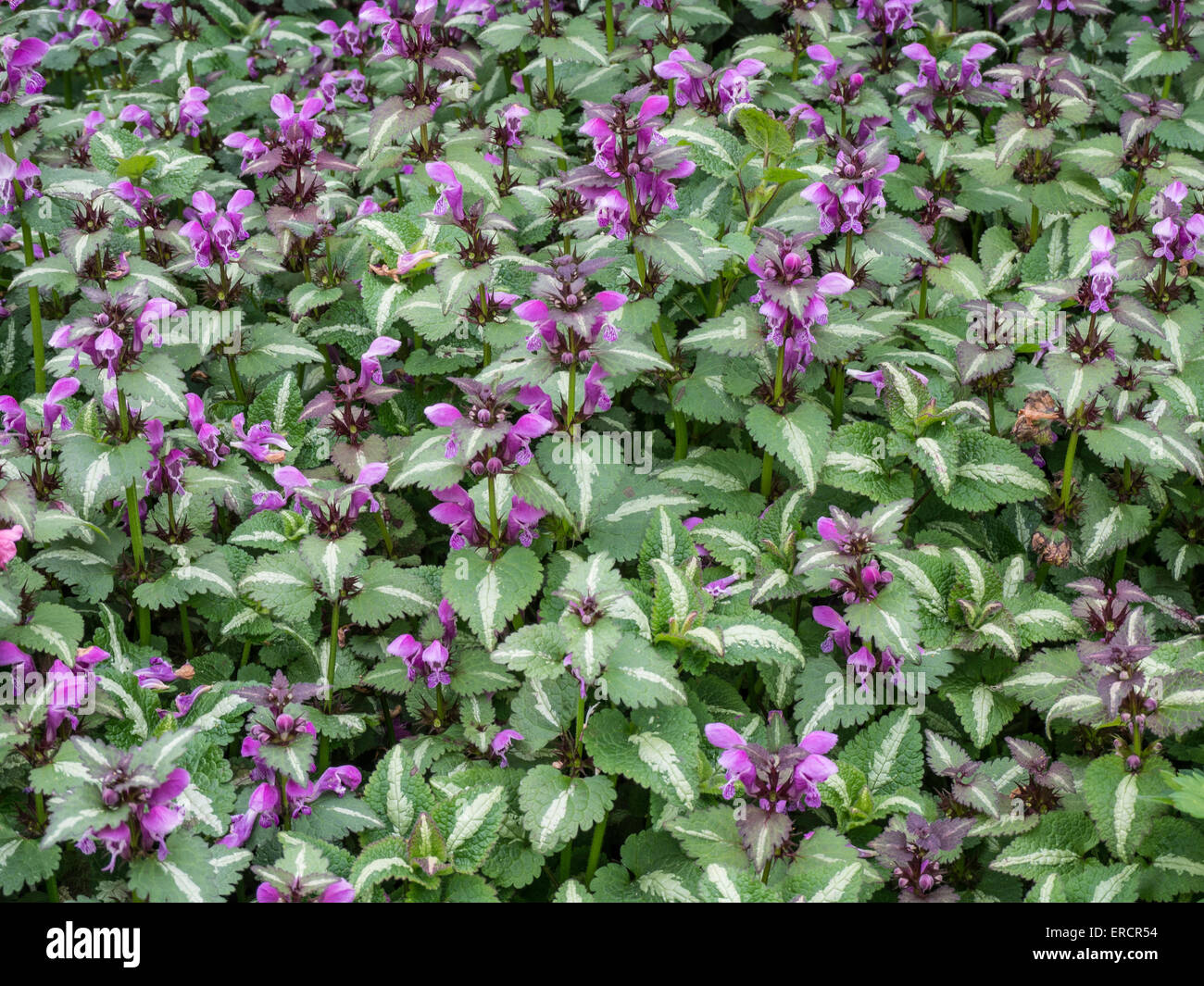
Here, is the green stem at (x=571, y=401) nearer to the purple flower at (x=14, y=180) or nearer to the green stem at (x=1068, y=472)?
the green stem at (x=1068, y=472)

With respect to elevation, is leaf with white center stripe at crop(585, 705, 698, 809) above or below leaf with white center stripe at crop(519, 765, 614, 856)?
above

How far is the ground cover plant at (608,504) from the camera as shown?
317 centimetres

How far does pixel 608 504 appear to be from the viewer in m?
3.84

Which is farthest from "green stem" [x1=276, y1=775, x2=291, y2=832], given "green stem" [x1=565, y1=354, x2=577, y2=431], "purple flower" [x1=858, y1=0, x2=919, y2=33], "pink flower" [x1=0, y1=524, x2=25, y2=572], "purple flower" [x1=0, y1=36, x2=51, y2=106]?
"purple flower" [x1=858, y1=0, x2=919, y2=33]

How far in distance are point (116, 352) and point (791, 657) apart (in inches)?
93.0

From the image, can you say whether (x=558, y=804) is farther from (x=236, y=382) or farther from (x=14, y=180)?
(x=14, y=180)

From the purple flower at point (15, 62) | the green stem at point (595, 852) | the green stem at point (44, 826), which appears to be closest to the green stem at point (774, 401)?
the green stem at point (595, 852)

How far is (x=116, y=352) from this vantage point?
11.5 feet

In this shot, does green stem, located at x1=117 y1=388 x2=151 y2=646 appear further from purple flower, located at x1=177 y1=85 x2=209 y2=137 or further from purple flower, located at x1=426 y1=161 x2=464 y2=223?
purple flower, located at x1=177 y1=85 x2=209 y2=137

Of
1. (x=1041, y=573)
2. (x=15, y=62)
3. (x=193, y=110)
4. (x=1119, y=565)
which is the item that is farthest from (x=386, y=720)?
(x=193, y=110)

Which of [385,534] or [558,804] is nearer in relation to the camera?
[558,804]

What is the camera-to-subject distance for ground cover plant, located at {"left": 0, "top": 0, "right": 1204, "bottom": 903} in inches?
125
